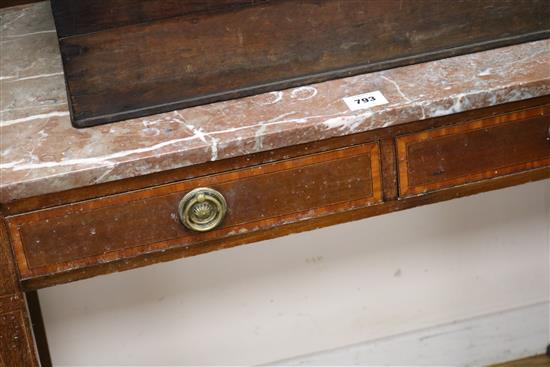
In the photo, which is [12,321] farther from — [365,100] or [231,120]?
[365,100]

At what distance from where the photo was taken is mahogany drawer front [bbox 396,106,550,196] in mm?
1431

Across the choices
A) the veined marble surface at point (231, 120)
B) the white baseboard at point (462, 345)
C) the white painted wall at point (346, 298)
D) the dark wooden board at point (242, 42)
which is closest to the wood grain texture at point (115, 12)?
the dark wooden board at point (242, 42)

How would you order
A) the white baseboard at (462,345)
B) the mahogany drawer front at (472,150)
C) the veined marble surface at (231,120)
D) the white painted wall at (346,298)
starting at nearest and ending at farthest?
1. the veined marble surface at (231,120)
2. the mahogany drawer front at (472,150)
3. the white painted wall at (346,298)
4. the white baseboard at (462,345)

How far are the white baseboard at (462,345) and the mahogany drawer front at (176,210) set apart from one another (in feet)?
2.74

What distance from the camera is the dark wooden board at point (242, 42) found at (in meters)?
1.38

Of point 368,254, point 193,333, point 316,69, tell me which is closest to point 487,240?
point 368,254

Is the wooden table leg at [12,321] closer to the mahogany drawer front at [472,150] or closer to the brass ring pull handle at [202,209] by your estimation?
the brass ring pull handle at [202,209]

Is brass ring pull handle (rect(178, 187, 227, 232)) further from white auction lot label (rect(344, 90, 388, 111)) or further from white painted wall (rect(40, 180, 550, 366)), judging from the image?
white painted wall (rect(40, 180, 550, 366))

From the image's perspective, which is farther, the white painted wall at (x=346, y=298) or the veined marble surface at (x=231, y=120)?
the white painted wall at (x=346, y=298)

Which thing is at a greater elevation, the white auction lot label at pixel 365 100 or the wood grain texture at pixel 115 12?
the wood grain texture at pixel 115 12

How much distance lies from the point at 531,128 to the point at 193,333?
3.16 ft

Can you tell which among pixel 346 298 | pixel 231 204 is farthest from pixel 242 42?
pixel 346 298

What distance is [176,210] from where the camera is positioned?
1370 mm

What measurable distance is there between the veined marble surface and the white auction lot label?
0.04ft
